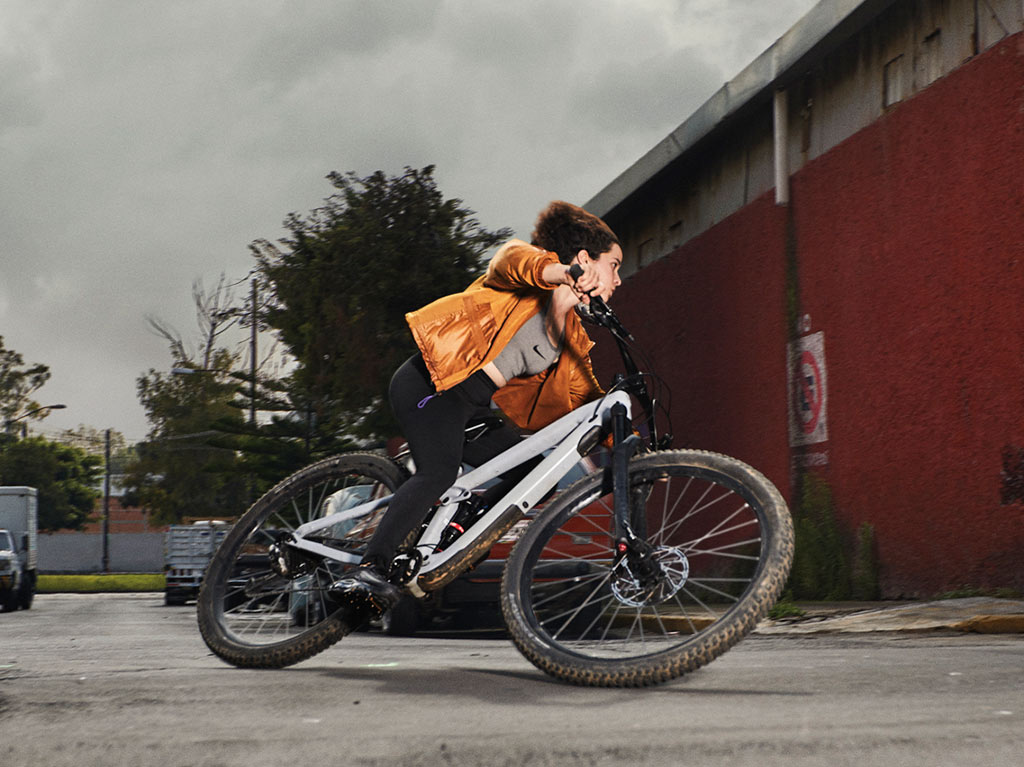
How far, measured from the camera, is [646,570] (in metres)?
3.36

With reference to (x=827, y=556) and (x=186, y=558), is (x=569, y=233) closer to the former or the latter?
(x=827, y=556)

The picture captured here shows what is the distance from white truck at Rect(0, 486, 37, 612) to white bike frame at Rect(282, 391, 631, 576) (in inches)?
647

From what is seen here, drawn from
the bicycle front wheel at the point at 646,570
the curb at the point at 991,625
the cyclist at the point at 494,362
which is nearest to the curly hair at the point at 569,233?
the cyclist at the point at 494,362

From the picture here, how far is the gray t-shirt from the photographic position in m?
3.90

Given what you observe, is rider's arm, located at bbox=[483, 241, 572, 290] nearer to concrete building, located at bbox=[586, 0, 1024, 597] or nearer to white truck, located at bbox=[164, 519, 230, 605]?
concrete building, located at bbox=[586, 0, 1024, 597]

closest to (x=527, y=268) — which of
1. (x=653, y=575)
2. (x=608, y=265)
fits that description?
(x=608, y=265)

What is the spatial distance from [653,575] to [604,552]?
8.6 inches

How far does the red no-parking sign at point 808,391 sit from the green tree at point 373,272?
27.7 ft

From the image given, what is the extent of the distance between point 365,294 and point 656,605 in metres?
15.7

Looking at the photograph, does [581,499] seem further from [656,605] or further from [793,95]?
[793,95]

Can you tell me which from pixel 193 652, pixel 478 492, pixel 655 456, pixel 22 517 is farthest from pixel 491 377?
pixel 22 517

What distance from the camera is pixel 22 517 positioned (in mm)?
24812

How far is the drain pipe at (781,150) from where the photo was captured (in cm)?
1123

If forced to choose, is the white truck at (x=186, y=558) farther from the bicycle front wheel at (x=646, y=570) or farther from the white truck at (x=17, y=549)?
the bicycle front wheel at (x=646, y=570)
